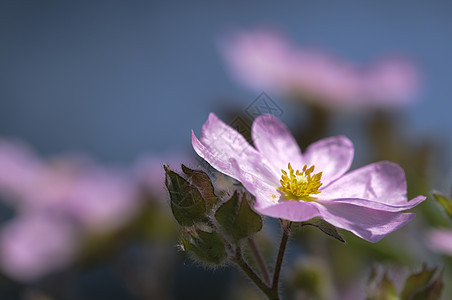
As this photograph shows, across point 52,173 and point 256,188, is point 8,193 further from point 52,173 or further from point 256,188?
point 256,188

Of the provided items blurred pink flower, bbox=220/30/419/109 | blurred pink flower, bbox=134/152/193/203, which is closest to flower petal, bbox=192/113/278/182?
blurred pink flower, bbox=134/152/193/203

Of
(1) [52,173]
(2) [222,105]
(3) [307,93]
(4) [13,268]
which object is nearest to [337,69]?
(3) [307,93]

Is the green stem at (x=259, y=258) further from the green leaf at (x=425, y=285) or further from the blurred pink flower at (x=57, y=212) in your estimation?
the blurred pink flower at (x=57, y=212)

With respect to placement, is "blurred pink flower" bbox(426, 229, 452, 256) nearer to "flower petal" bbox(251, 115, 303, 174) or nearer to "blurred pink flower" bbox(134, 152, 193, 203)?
"flower petal" bbox(251, 115, 303, 174)

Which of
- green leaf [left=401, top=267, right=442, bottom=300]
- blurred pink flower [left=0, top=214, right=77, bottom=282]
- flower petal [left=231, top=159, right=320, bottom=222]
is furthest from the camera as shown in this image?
blurred pink flower [left=0, top=214, right=77, bottom=282]

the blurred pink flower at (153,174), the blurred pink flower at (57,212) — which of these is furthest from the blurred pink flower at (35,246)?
the blurred pink flower at (153,174)
